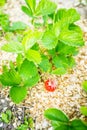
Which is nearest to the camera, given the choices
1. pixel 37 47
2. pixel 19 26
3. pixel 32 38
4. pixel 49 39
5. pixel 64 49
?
pixel 32 38

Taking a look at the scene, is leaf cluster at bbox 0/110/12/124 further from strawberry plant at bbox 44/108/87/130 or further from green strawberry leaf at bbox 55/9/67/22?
green strawberry leaf at bbox 55/9/67/22

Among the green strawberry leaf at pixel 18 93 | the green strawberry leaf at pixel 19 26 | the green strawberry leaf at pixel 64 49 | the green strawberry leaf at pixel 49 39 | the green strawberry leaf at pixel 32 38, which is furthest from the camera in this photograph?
the green strawberry leaf at pixel 19 26

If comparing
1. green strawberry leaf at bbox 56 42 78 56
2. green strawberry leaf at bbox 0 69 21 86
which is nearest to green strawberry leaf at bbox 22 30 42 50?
green strawberry leaf at bbox 0 69 21 86

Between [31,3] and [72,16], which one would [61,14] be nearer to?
[72,16]

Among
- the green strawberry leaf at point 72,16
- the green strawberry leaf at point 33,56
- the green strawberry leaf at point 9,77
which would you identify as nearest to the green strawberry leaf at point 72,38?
the green strawberry leaf at point 72,16

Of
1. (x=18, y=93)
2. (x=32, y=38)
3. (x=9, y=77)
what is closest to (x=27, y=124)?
(x=18, y=93)

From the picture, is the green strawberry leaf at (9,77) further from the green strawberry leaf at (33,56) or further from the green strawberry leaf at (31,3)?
the green strawberry leaf at (31,3)

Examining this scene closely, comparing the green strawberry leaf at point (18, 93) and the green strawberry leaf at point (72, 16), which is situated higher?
the green strawberry leaf at point (72, 16)

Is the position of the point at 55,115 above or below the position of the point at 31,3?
below

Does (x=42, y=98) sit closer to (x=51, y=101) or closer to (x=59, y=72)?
(x=51, y=101)

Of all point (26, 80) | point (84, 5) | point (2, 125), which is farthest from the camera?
point (84, 5)

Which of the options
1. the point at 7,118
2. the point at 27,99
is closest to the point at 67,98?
the point at 27,99
